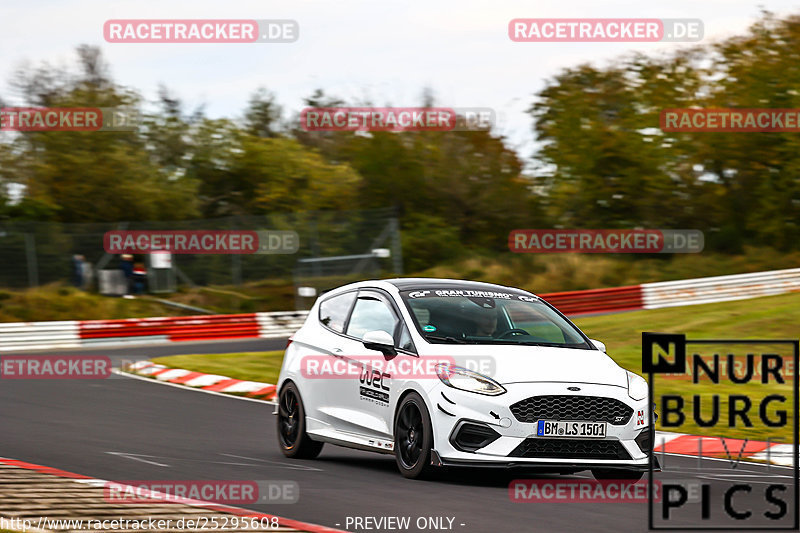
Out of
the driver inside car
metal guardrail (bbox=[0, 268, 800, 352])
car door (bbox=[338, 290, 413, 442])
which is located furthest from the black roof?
metal guardrail (bbox=[0, 268, 800, 352])

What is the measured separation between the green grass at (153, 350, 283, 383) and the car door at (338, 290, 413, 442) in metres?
9.52

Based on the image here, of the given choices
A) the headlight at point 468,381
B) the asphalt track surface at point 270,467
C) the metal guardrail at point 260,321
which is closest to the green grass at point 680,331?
the metal guardrail at point 260,321

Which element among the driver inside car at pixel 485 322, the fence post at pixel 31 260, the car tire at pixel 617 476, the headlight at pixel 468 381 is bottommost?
the car tire at pixel 617 476

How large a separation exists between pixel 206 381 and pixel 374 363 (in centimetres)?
1008

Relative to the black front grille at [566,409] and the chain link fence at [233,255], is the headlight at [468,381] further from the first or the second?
the chain link fence at [233,255]

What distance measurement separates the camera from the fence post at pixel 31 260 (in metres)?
33.7

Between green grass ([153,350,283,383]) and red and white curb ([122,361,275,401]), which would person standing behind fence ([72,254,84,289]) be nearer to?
green grass ([153,350,283,383])

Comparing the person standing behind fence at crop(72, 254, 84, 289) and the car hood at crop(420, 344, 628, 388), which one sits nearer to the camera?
the car hood at crop(420, 344, 628, 388)

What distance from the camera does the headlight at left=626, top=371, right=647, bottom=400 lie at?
31.2 ft

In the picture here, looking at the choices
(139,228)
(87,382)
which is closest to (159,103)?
(139,228)

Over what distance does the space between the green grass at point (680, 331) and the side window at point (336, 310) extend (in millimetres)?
5202

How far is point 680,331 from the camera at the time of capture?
27.3m

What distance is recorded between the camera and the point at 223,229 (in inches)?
1374

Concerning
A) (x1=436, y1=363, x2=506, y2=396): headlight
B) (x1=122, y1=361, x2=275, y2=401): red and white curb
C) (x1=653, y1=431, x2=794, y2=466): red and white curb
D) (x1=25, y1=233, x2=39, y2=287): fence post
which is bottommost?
(x1=653, y1=431, x2=794, y2=466): red and white curb
